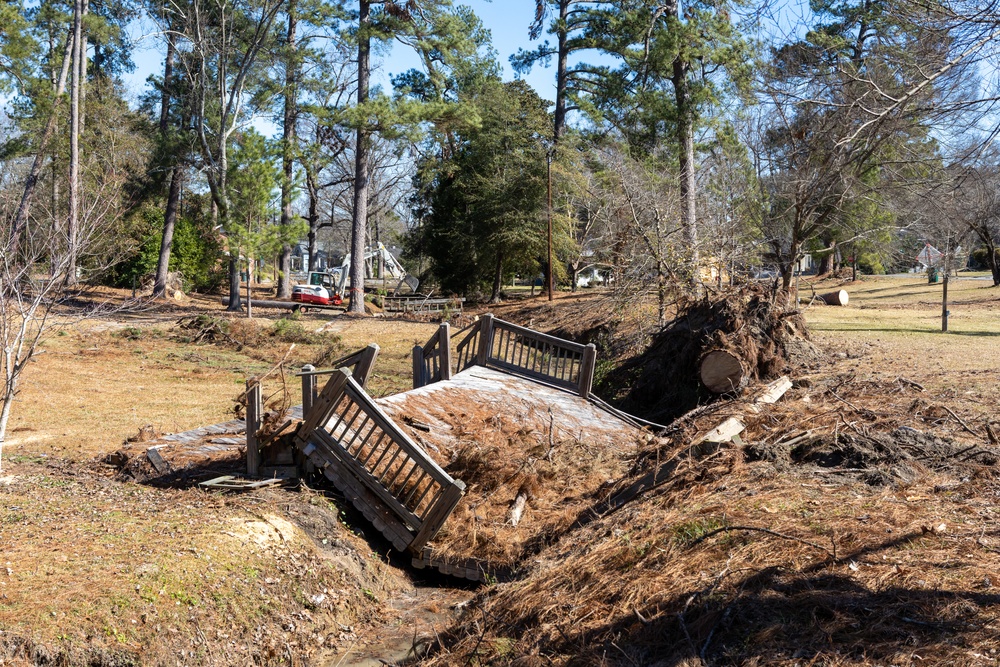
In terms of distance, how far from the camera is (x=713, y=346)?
13.4 meters

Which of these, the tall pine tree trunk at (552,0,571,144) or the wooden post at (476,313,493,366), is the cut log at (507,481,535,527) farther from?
the tall pine tree trunk at (552,0,571,144)

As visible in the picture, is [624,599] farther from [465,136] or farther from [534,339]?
[465,136]

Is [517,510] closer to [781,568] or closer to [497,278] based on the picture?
[781,568]

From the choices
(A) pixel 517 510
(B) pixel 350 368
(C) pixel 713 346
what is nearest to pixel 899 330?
(C) pixel 713 346

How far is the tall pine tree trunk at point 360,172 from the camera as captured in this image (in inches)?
1339

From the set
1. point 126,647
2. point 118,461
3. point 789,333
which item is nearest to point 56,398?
point 118,461

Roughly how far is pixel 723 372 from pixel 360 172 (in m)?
24.9

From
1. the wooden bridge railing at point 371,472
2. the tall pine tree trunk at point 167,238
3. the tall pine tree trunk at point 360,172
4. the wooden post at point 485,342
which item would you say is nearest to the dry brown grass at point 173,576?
the wooden bridge railing at point 371,472

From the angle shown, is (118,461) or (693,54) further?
(693,54)

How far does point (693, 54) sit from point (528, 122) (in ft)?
41.0

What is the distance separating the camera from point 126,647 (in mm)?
5805

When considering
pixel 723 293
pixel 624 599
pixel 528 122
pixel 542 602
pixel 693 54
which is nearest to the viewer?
pixel 624 599

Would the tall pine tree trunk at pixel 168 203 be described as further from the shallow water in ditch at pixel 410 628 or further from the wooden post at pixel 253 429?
the shallow water in ditch at pixel 410 628

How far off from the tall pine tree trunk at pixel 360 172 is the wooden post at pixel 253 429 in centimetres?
2576
